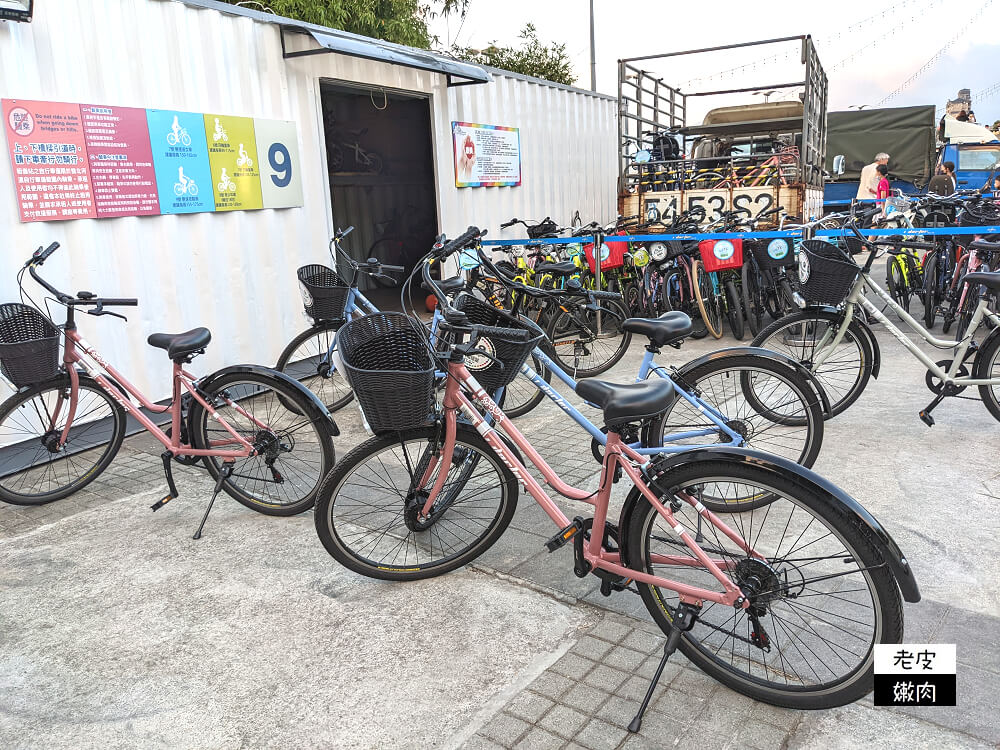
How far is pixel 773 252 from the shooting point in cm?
700

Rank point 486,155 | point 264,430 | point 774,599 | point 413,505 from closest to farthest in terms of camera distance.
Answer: point 774,599 → point 413,505 → point 264,430 → point 486,155

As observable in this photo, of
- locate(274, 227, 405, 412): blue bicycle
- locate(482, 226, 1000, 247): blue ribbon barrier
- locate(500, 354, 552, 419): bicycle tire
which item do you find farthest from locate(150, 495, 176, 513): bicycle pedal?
locate(482, 226, 1000, 247): blue ribbon barrier

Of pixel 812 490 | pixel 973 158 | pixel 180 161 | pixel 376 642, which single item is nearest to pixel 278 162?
pixel 180 161

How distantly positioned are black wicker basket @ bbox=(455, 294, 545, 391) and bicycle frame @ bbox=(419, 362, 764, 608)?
27 centimetres

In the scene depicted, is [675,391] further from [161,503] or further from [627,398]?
[161,503]

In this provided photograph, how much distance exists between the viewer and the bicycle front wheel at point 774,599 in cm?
214

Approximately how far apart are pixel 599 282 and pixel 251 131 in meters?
3.41

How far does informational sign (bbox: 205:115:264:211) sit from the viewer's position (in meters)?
5.70

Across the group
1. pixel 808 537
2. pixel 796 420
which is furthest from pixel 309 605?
pixel 796 420

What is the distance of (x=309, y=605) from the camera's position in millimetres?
3020

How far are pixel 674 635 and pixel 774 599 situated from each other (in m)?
0.31

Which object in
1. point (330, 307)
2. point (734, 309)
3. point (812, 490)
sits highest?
point (330, 307)

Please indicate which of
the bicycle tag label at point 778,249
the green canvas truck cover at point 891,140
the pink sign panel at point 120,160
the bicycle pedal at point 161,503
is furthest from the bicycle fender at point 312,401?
the green canvas truck cover at point 891,140

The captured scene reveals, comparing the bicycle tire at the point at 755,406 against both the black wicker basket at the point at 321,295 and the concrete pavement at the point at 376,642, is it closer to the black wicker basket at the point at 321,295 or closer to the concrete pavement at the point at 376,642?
the concrete pavement at the point at 376,642
